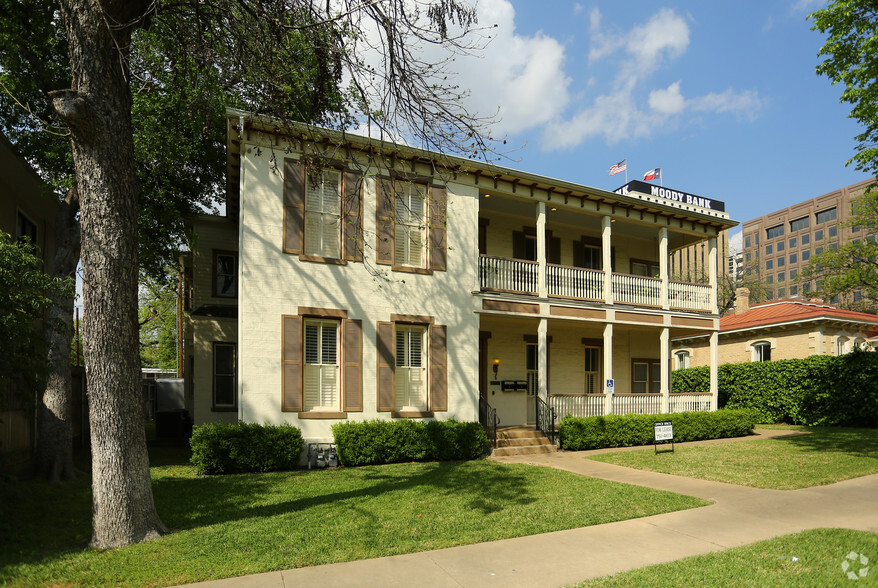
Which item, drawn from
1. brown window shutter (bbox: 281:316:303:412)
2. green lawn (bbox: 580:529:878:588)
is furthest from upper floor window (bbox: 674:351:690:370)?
green lawn (bbox: 580:529:878:588)

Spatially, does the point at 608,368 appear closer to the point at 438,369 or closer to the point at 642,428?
the point at 642,428

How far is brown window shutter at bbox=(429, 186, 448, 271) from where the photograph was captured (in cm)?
1471

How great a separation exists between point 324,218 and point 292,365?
11.6ft

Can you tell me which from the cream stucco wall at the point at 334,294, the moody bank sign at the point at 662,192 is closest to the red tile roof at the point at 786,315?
the cream stucco wall at the point at 334,294

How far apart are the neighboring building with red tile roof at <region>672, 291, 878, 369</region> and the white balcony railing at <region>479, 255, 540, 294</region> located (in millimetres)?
14289

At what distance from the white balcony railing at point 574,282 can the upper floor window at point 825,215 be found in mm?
85539

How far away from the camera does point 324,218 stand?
13.6 m

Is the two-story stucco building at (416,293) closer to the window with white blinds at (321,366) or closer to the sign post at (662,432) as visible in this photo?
the window with white blinds at (321,366)

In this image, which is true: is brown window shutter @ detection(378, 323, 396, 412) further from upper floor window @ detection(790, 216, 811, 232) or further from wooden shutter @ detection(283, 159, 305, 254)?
upper floor window @ detection(790, 216, 811, 232)

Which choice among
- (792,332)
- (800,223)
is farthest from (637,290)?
(800,223)

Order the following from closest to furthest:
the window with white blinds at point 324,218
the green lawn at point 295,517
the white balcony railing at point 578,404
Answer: the green lawn at point 295,517 → the window with white blinds at point 324,218 → the white balcony railing at point 578,404

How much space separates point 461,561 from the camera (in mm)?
6059

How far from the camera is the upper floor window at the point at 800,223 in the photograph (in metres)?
89.8

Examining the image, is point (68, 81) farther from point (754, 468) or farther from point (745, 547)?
point (754, 468)
